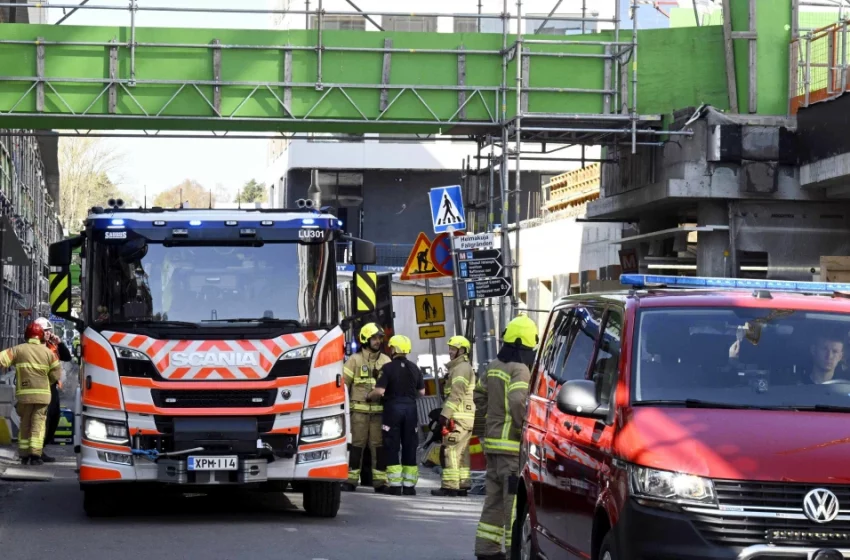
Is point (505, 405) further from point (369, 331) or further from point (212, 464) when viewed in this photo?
point (369, 331)

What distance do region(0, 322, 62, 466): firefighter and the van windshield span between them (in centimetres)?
1338

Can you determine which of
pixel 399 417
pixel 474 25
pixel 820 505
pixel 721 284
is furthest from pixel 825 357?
pixel 474 25

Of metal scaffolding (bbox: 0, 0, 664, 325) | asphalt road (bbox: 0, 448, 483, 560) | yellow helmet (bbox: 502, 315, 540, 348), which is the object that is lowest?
asphalt road (bbox: 0, 448, 483, 560)

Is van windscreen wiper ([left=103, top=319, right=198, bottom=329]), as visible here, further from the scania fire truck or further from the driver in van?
the driver in van

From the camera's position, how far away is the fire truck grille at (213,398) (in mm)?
12867

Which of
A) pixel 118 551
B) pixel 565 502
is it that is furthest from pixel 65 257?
pixel 565 502

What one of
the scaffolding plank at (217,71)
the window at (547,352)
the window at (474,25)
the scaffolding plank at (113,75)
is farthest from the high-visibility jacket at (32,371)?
the window at (474,25)

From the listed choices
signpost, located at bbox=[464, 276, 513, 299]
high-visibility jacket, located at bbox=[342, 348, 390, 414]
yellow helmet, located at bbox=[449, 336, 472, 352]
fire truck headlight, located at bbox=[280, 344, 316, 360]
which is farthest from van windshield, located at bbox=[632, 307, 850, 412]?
signpost, located at bbox=[464, 276, 513, 299]

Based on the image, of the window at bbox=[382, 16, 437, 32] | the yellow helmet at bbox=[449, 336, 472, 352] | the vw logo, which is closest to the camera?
the vw logo

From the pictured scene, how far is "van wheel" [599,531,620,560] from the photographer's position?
6.59 m

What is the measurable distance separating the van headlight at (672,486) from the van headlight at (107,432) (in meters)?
7.30

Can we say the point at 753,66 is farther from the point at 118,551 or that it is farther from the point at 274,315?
the point at 118,551

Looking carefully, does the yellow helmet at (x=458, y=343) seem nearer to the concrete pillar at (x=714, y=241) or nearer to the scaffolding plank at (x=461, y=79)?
the scaffolding plank at (x=461, y=79)

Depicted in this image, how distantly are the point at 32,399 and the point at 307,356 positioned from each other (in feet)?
24.2
